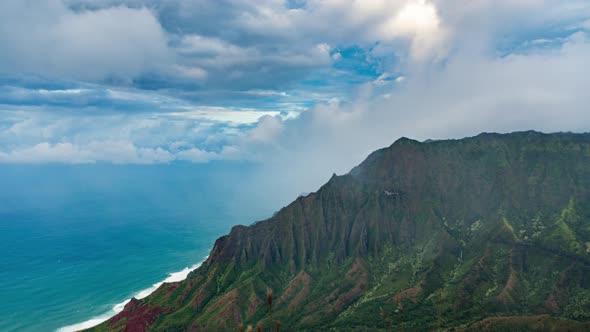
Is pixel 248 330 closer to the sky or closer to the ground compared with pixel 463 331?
closer to the sky

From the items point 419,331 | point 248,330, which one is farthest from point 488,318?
point 248,330

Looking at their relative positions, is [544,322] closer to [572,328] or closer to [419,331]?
[572,328]

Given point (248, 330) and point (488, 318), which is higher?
point (248, 330)

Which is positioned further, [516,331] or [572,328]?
[516,331]

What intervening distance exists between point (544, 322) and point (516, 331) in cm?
1314

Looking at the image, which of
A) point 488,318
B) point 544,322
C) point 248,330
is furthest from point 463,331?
point 248,330

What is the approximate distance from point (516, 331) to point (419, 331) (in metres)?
45.0

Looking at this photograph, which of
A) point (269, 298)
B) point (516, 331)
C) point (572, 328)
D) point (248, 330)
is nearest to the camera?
point (269, 298)

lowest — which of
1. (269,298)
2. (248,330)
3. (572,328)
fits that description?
(572,328)

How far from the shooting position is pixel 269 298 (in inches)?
666

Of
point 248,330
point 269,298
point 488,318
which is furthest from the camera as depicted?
point 488,318

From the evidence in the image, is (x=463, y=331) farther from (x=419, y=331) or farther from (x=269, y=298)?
(x=269, y=298)

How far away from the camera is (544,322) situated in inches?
7013

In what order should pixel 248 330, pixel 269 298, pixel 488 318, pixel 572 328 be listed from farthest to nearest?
pixel 488 318 < pixel 572 328 < pixel 248 330 < pixel 269 298
